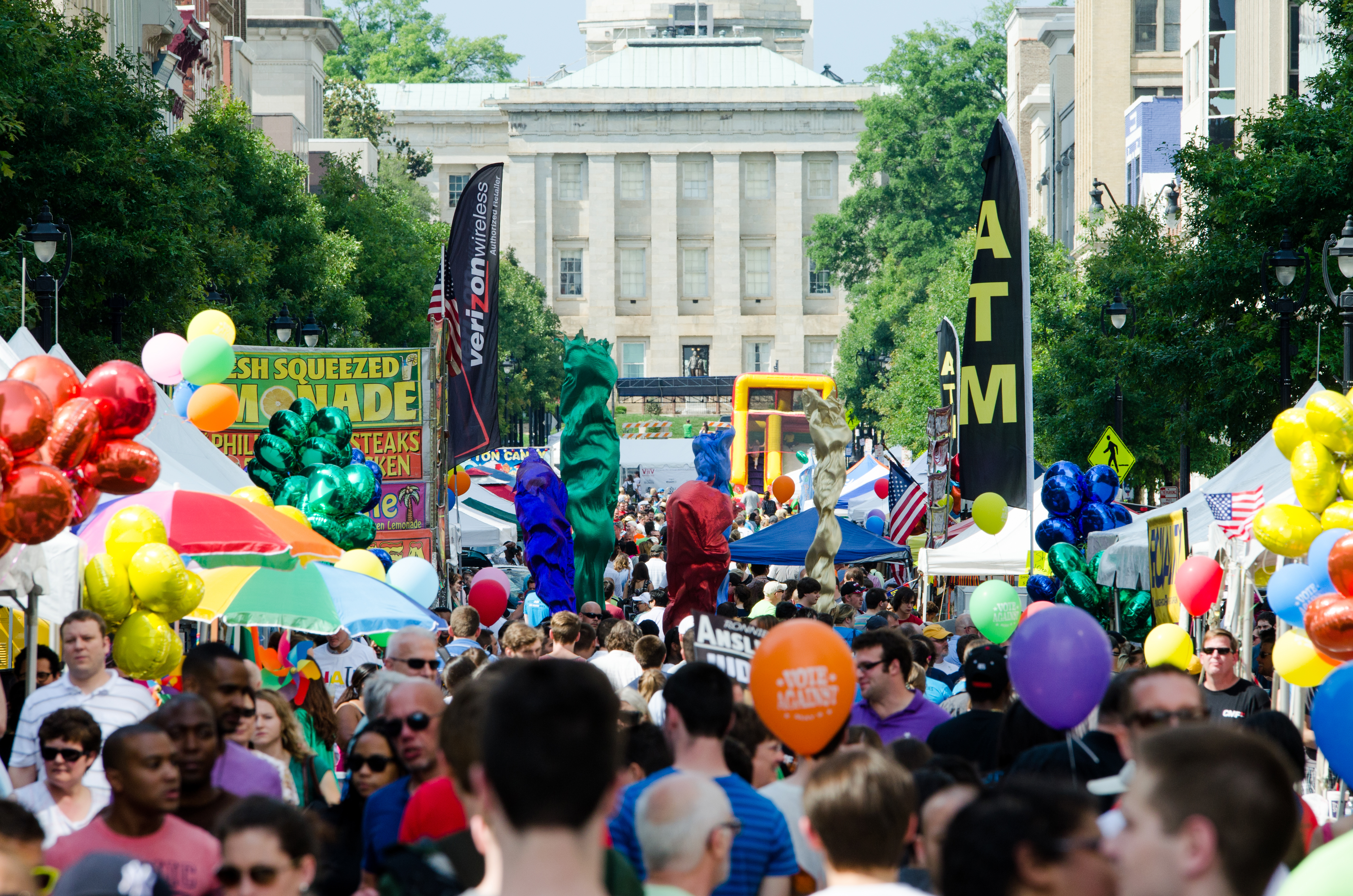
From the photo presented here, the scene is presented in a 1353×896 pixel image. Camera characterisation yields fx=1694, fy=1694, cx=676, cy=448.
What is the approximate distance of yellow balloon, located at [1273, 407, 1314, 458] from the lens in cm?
930

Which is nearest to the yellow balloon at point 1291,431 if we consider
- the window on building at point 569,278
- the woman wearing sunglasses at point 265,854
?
the woman wearing sunglasses at point 265,854

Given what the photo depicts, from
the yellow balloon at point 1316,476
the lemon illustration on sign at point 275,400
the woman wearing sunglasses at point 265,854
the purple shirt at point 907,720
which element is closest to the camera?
the woman wearing sunglasses at point 265,854

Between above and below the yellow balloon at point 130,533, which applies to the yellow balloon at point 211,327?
above

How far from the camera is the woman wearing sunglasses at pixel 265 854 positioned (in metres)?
3.75

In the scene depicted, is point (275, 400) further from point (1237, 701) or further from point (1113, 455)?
point (1113, 455)

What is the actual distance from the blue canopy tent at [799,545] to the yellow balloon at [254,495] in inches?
267

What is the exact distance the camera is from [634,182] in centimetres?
9194

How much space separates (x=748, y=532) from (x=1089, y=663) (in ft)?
82.4

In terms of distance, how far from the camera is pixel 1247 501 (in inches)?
422

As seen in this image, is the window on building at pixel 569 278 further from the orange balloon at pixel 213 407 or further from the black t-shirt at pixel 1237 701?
the black t-shirt at pixel 1237 701

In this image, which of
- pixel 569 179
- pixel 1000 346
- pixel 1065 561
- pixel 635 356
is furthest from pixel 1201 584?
pixel 569 179

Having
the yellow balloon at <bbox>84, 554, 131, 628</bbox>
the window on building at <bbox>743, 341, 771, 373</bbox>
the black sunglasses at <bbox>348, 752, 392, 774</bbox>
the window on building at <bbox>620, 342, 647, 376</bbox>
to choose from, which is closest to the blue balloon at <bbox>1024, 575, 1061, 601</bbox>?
the yellow balloon at <bbox>84, 554, 131, 628</bbox>

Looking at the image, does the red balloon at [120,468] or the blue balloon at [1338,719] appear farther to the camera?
the red balloon at [120,468]

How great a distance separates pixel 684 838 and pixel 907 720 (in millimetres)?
3138
